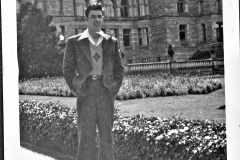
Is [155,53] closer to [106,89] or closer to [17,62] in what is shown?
[106,89]

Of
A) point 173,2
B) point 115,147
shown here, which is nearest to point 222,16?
point 173,2

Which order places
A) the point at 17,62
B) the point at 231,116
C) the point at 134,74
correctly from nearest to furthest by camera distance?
the point at 231,116 → the point at 134,74 → the point at 17,62

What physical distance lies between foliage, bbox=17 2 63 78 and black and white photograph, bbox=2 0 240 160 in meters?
0.02

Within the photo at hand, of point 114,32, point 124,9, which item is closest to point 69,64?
point 114,32

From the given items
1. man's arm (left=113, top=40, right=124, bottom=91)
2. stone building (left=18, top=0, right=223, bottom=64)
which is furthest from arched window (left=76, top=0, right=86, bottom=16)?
man's arm (left=113, top=40, right=124, bottom=91)

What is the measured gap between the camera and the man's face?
5590 millimetres

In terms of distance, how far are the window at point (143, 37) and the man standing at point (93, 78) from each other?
0.61 meters

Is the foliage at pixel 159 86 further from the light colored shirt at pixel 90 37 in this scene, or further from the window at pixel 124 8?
the window at pixel 124 8

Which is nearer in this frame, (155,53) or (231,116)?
(231,116)

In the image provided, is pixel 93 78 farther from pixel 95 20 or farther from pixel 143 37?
pixel 143 37

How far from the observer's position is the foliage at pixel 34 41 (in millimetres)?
6289

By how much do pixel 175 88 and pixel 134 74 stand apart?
61cm

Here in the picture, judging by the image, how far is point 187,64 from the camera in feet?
19.6

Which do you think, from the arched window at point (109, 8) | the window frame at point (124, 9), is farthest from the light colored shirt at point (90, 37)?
the window frame at point (124, 9)
